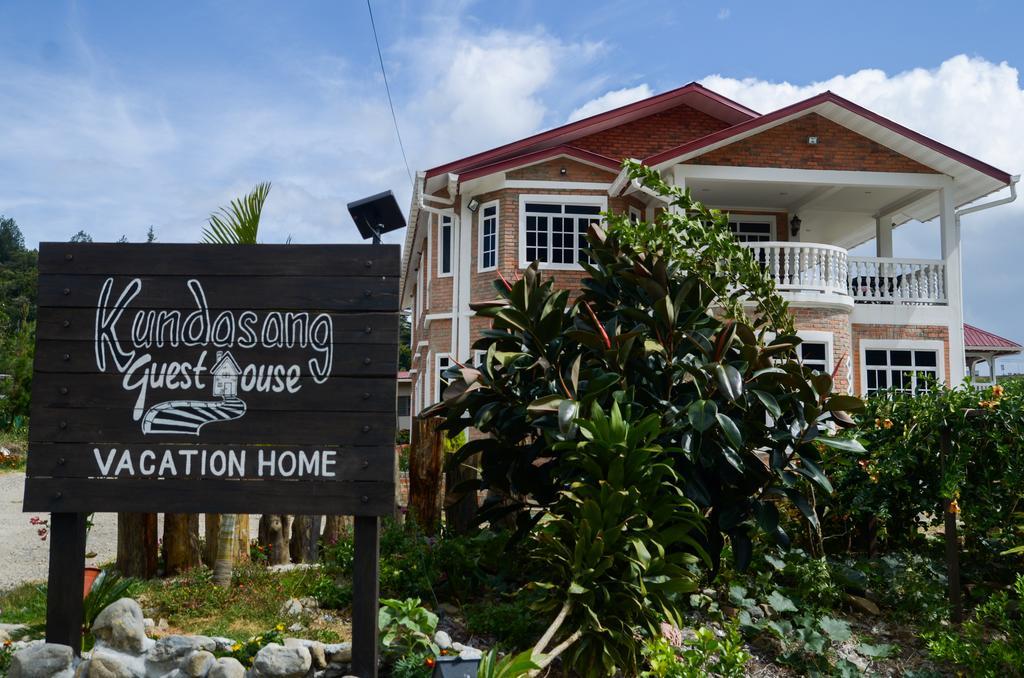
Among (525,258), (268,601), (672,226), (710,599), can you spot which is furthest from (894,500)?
(525,258)

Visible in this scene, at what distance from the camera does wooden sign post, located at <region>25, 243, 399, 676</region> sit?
5.50 m

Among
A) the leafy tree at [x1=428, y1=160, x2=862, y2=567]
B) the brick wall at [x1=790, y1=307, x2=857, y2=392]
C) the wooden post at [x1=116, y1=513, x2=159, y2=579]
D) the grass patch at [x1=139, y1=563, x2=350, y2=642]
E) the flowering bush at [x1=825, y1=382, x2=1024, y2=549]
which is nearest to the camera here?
the grass patch at [x1=139, y1=563, x2=350, y2=642]

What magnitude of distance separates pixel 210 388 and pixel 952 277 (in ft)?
51.4

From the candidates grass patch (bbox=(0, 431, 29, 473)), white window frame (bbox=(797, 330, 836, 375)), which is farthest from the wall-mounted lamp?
grass patch (bbox=(0, 431, 29, 473))

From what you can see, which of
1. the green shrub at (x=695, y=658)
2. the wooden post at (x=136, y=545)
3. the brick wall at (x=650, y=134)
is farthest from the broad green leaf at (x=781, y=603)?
the brick wall at (x=650, y=134)

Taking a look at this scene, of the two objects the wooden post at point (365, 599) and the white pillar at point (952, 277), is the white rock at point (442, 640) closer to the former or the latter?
the wooden post at point (365, 599)

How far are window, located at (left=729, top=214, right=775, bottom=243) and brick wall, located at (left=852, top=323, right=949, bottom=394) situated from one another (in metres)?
3.40

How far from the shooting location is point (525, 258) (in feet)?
54.6

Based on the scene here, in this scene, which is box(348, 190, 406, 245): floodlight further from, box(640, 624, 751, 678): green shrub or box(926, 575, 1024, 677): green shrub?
box(926, 575, 1024, 677): green shrub

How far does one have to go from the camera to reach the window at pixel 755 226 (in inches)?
770

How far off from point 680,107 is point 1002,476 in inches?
560

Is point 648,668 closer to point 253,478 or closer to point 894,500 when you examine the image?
point 253,478

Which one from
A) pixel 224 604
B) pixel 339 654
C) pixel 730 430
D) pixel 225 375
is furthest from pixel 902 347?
pixel 225 375

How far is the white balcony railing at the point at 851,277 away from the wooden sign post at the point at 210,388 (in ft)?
39.6
